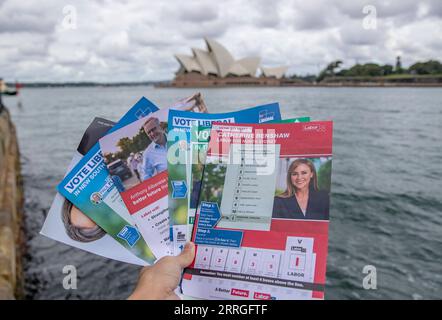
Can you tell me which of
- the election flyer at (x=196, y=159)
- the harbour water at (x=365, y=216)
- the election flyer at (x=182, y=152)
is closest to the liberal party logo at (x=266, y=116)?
the election flyer at (x=182, y=152)

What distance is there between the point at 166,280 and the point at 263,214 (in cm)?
33

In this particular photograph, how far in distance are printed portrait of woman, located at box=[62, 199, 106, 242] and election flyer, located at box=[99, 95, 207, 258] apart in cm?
12

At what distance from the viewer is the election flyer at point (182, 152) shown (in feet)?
3.84

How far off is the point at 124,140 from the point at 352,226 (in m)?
7.15

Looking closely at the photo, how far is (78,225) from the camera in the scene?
1.21 metres

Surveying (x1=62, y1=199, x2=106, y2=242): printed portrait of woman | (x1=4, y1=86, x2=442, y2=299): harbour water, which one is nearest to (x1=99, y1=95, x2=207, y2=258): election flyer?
(x1=62, y1=199, x2=106, y2=242): printed portrait of woman

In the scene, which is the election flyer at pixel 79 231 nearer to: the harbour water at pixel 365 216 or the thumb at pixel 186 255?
the thumb at pixel 186 255

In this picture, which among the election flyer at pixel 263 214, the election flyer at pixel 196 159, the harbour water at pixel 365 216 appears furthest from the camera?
the harbour water at pixel 365 216

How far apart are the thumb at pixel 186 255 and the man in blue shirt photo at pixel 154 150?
24cm

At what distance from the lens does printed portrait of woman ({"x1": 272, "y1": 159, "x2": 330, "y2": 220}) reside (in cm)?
107

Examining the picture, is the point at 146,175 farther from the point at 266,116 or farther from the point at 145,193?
the point at 266,116

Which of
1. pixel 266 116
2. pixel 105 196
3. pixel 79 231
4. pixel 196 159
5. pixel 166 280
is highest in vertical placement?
pixel 266 116

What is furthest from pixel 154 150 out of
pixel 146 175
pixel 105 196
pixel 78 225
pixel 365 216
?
pixel 365 216

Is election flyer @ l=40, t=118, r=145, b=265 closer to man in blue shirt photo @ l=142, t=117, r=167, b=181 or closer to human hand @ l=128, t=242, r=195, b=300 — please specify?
human hand @ l=128, t=242, r=195, b=300
